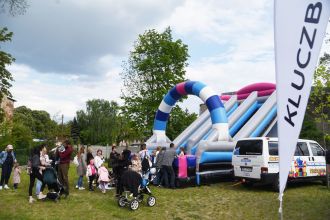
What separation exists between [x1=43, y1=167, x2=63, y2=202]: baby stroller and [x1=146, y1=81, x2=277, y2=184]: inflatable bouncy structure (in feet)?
18.1

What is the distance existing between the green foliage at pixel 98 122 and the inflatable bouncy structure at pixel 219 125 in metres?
44.2

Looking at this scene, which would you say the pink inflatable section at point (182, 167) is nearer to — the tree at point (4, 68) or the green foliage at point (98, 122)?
the tree at point (4, 68)


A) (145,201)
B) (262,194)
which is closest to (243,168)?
(262,194)

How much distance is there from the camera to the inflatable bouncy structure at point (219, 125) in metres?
15.3

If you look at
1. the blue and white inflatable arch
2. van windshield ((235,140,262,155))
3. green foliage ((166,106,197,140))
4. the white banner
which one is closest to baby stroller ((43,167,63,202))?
van windshield ((235,140,262,155))

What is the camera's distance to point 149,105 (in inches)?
1129

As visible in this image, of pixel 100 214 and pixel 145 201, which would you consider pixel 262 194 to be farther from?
pixel 100 214

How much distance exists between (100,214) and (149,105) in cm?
1903

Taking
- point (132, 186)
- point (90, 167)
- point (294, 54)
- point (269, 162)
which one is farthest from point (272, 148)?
point (294, 54)

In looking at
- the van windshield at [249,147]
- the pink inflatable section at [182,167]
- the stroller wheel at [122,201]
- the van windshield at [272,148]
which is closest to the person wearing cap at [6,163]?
the stroller wheel at [122,201]

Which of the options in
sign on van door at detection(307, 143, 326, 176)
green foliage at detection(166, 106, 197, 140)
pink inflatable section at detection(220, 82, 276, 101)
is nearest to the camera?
sign on van door at detection(307, 143, 326, 176)

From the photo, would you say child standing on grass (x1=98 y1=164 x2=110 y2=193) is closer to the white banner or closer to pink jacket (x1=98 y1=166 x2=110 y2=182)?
pink jacket (x1=98 y1=166 x2=110 y2=182)

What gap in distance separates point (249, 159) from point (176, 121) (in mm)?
15985

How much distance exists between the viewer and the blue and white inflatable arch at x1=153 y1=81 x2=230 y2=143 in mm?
16184
